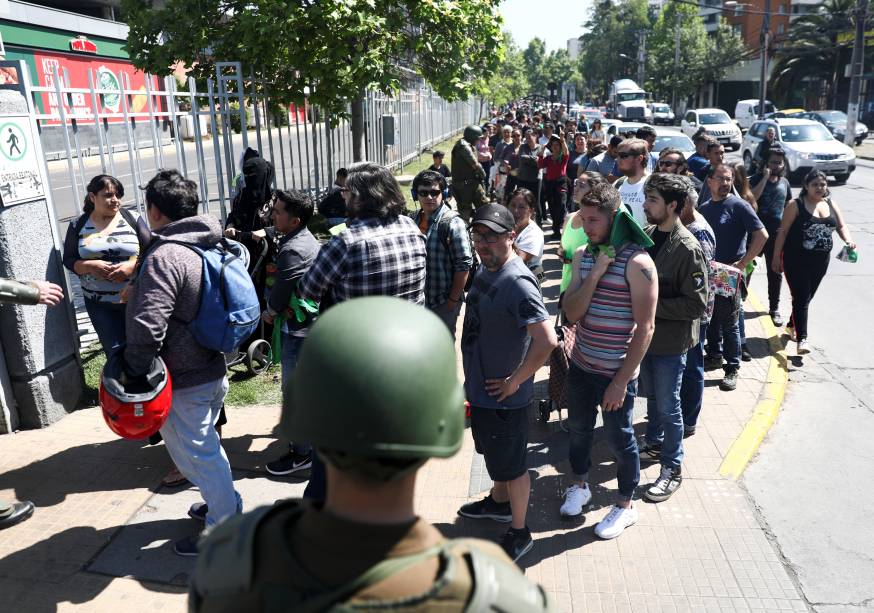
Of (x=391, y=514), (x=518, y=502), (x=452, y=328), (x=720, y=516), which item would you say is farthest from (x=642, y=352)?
(x=391, y=514)

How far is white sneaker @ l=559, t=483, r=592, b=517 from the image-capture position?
13.5ft

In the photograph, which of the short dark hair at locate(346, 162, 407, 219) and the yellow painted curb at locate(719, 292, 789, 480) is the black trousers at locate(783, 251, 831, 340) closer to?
the yellow painted curb at locate(719, 292, 789, 480)

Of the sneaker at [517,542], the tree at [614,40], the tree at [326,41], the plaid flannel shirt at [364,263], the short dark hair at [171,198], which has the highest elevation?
the tree at [614,40]

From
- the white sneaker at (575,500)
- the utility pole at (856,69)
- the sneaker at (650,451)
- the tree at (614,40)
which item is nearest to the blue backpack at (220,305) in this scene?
the white sneaker at (575,500)

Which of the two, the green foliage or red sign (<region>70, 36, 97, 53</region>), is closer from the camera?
the green foliage

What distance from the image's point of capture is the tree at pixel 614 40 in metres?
77.9

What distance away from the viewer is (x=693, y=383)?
5.01 m

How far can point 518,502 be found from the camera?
3.65m

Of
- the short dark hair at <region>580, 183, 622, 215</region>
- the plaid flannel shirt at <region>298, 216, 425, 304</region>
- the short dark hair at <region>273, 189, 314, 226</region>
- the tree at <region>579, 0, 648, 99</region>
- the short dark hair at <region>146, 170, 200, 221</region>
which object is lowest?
the plaid flannel shirt at <region>298, 216, 425, 304</region>

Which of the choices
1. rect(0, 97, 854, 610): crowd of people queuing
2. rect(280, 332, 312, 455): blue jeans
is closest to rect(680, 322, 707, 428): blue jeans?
rect(0, 97, 854, 610): crowd of people queuing

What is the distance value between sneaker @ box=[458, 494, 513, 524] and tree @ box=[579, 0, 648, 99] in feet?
254

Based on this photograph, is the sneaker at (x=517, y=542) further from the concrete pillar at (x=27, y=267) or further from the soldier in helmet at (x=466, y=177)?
the soldier in helmet at (x=466, y=177)

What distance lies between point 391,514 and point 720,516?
3448 mm

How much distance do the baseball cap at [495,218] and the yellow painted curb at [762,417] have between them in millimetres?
2448
